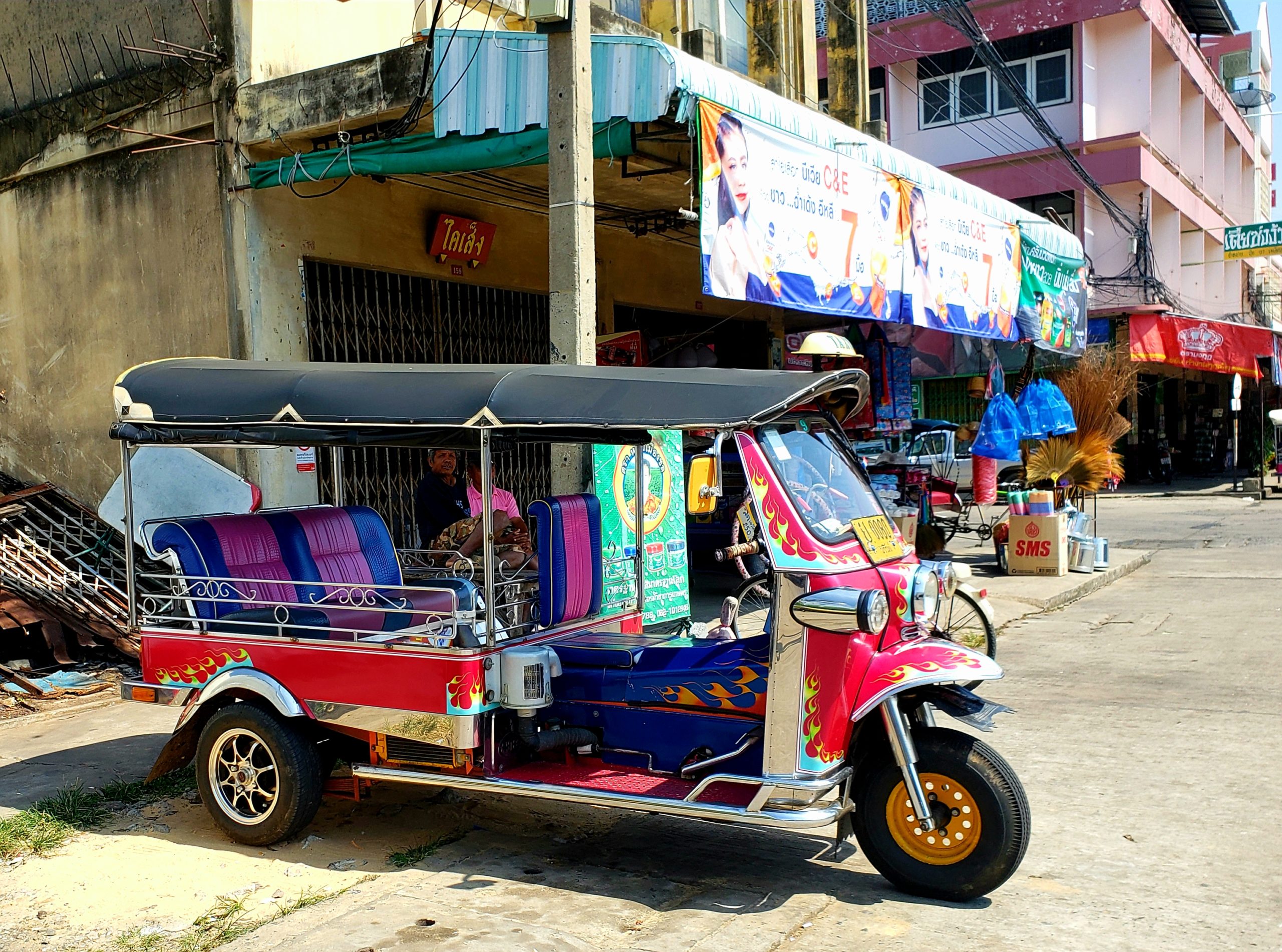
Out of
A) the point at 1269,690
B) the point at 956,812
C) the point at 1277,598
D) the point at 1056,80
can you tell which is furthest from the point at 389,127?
the point at 1056,80

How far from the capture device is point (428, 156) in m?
8.16

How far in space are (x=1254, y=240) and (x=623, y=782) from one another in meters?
27.2

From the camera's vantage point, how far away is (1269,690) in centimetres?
764

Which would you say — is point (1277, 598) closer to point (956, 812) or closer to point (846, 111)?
point (846, 111)

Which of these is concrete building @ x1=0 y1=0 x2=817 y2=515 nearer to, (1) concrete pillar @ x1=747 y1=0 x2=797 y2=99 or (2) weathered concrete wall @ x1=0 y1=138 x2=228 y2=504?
(2) weathered concrete wall @ x1=0 y1=138 x2=228 y2=504

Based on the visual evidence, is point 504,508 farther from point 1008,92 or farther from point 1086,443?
point 1008,92

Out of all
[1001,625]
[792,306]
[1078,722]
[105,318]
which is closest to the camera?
[1078,722]

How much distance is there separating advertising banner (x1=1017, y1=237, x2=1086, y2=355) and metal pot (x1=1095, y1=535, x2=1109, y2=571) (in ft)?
7.86

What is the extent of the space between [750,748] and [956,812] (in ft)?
2.67

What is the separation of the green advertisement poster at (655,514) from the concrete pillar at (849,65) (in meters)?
7.44

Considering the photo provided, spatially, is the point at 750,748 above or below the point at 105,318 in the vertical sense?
below

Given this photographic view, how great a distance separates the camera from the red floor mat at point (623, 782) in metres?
4.44

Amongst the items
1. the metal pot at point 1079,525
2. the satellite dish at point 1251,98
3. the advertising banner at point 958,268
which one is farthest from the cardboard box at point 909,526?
the satellite dish at point 1251,98

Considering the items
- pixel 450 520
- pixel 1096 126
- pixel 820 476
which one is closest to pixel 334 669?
pixel 820 476
